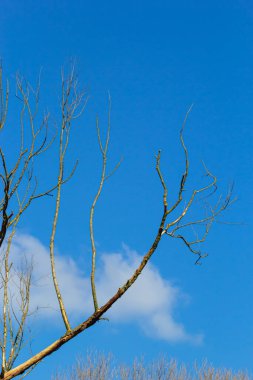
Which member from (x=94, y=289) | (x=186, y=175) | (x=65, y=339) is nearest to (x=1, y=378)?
(x=65, y=339)

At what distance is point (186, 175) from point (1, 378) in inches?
75.2

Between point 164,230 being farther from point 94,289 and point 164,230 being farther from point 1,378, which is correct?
point 1,378

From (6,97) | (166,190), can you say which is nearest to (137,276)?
(166,190)

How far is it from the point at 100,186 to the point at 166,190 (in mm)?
484

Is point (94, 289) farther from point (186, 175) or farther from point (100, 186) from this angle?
point (186, 175)

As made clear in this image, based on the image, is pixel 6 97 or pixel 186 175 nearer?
pixel 186 175

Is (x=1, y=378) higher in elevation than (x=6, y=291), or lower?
lower

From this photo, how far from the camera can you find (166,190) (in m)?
3.83

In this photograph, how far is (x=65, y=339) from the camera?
3791 millimetres

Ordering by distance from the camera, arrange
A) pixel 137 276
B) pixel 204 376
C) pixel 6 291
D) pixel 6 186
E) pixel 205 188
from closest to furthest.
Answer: pixel 137 276, pixel 6 186, pixel 205 188, pixel 6 291, pixel 204 376

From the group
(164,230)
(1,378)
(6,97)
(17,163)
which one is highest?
(6,97)

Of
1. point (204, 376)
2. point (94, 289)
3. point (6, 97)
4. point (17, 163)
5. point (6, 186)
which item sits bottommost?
point (94, 289)

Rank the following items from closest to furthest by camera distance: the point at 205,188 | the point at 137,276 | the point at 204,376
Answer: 1. the point at 137,276
2. the point at 205,188
3. the point at 204,376

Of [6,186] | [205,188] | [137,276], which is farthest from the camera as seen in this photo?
[205,188]
